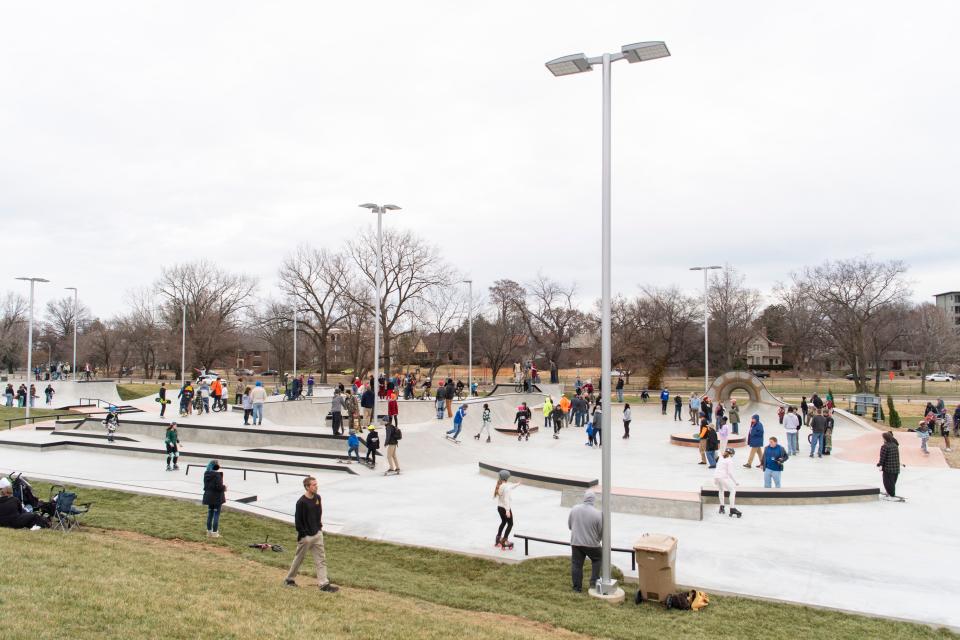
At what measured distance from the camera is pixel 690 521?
1258 centimetres

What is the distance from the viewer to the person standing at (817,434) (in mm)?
21031

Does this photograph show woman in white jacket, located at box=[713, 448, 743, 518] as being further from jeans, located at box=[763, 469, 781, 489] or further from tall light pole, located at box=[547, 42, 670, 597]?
tall light pole, located at box=[547, 42, 670, 597]

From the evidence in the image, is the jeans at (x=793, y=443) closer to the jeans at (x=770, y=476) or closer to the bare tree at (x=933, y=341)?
the jeans at (x=770, y=476)

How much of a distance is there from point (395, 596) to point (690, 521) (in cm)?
676

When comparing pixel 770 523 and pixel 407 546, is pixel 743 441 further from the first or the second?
pixel 407 546

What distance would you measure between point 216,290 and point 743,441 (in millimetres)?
62710

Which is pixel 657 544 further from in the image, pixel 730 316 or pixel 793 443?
pixel 730 316

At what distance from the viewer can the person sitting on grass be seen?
10.2 m

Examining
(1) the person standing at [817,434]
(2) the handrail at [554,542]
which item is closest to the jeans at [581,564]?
(2) the handrail at [554,542]

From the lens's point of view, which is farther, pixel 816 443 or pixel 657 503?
pixel 816 443

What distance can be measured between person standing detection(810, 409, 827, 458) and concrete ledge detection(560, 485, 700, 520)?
9.92 meters

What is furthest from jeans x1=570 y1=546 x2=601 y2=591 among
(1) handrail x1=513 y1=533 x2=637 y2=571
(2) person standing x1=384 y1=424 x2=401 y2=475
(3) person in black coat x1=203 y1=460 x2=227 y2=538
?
(2) person standing x1=384 y1=424 x2=401 y2=475

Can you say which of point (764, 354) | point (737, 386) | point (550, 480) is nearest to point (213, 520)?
point (550, 480)

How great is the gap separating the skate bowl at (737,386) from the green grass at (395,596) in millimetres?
27610
